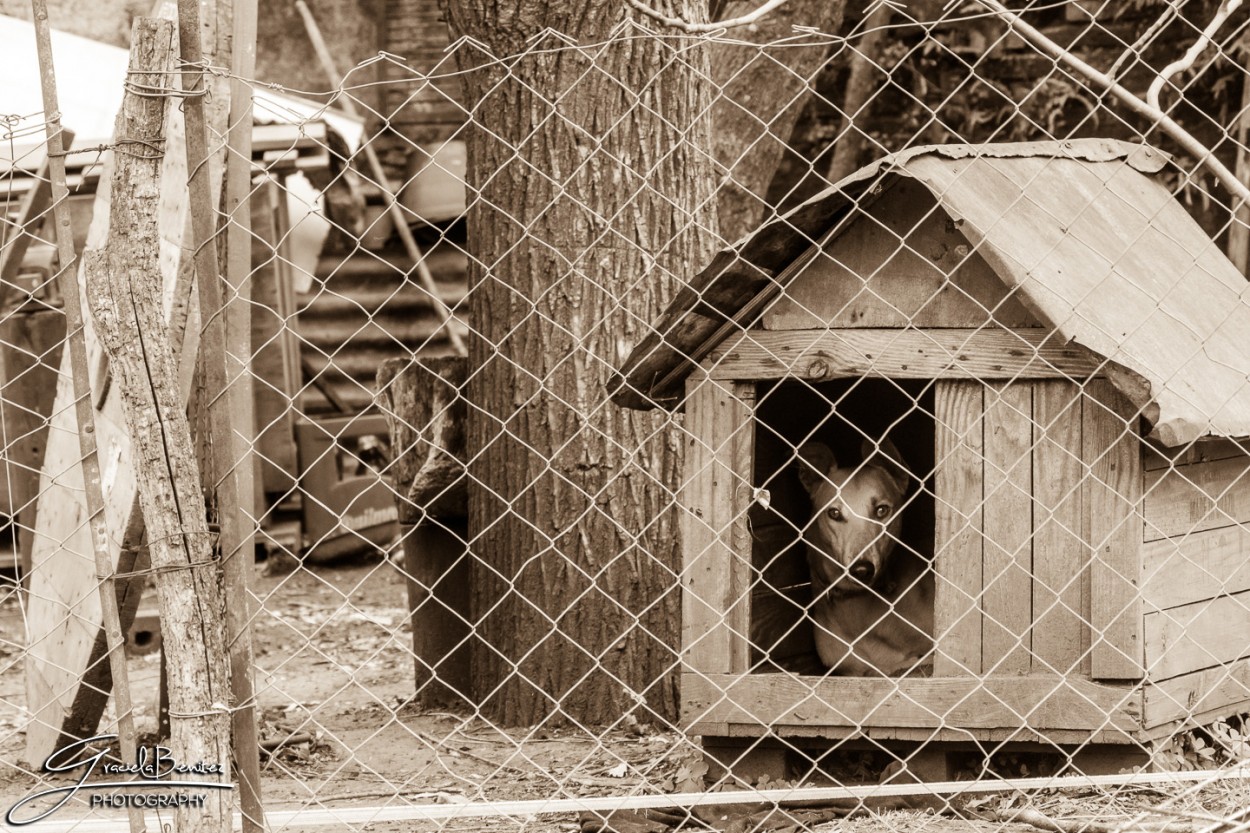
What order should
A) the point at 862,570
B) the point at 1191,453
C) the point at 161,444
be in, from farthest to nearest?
the point at 862,570 → the point at 1191,453 → the point at 161,444

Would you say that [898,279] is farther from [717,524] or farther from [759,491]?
[717,524]

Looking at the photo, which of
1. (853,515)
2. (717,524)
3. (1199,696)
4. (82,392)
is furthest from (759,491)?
(82,392)

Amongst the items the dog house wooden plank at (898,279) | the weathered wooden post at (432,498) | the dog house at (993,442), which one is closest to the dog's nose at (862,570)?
the dog house at (993,442)

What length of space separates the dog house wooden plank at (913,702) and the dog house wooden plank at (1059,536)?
3.4 inches

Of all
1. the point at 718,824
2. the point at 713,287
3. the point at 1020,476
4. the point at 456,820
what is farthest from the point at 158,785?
the point at 1020,476

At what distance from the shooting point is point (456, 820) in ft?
12.2

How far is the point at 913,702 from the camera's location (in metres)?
3.62

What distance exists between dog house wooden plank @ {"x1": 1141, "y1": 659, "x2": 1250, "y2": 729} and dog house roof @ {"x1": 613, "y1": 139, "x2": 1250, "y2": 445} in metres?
0.72

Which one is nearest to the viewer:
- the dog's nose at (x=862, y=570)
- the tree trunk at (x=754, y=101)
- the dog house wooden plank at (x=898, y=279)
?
the dog house wooden plank at (x=898, y=279)

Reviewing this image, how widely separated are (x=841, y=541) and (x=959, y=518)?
68cm

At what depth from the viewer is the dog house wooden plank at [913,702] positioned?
3.54 m

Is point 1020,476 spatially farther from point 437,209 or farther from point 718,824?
point 437,209

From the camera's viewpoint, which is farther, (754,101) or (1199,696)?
(754,101)

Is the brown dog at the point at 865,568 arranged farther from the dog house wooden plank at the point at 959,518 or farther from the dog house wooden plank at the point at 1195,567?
the dog house wooden plank at the point at 1195,567
